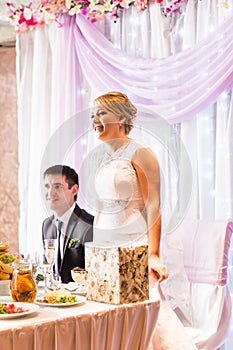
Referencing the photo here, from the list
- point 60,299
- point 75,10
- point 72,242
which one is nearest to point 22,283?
point 60,299

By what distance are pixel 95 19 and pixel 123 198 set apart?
1.63 meters

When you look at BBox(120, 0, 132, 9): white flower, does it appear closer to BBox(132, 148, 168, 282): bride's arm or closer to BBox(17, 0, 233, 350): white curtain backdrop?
BBox(17, 0, 233, 350): white curtain backdrop

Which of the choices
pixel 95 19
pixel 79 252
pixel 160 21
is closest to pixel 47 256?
pixel 79 252

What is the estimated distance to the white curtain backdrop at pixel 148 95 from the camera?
144 inches

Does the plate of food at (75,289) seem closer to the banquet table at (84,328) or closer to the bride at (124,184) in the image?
the banquet table at (84,328)

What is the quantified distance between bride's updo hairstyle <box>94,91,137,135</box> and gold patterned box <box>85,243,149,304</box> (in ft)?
2.98

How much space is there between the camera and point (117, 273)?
2.10 m

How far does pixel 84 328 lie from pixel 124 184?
3.46 feet

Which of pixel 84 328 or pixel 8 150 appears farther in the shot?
pixel 8 150

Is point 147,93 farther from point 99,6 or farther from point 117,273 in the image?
point 117,273

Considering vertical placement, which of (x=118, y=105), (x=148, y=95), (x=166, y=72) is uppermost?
(x=166, y=72)

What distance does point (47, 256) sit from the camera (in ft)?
7.74

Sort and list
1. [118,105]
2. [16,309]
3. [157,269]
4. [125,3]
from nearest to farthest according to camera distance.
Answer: [16,309], [157,269], [118,105], [125,3]

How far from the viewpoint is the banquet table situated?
1.93 meters
